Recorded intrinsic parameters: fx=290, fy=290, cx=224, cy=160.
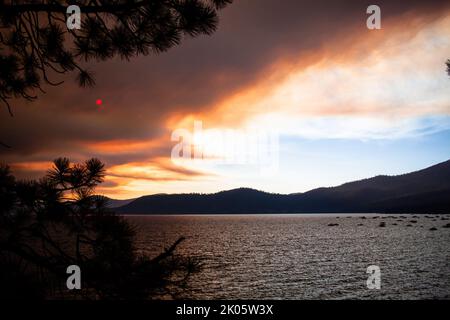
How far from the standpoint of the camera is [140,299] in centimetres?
328

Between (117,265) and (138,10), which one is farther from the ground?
(138,10)

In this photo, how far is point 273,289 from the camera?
29750mm

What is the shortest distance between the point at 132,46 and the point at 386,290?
3137 centimetres

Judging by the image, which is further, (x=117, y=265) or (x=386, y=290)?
(x=386, y=290)

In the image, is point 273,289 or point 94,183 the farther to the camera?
point 273,289

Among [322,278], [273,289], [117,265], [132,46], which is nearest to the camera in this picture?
[117,265]

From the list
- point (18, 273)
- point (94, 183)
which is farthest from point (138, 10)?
point (18, 273)
